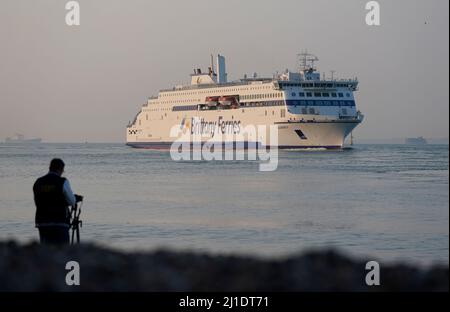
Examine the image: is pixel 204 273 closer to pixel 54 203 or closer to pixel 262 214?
pixel 54 203

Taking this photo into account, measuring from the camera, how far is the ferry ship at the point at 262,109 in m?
70.6

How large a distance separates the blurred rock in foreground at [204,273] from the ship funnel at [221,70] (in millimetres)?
87689

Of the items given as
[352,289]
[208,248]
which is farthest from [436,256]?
[352,289]

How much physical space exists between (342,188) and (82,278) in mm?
25858

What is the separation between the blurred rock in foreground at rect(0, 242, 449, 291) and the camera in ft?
18.5

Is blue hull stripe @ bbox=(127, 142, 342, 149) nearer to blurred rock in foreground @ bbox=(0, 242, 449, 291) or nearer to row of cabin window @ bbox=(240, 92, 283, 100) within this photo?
row of cabin window @ bbox=(240, 92, 283, 100)

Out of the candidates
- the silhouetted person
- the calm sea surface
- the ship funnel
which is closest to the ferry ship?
the ship funnel

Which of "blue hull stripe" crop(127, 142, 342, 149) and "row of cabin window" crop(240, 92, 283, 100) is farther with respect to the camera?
"row of cabin window" crop(240, 92, 283, 100)

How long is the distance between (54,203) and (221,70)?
87.0m

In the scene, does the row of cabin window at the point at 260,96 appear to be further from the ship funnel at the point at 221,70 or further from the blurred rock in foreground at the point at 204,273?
the blurred rock in foreground at the point at 204,273

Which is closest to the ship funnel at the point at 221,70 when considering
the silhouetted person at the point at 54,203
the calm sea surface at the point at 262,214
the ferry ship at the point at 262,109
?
the ferry ship at the point at 262,109

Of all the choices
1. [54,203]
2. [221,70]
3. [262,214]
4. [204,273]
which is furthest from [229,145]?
[204,273]

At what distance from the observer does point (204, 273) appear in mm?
6051
